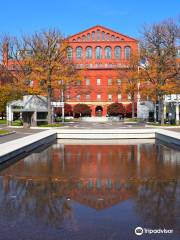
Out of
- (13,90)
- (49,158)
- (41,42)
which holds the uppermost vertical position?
(41,42)

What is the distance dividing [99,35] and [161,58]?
5437 centimetres

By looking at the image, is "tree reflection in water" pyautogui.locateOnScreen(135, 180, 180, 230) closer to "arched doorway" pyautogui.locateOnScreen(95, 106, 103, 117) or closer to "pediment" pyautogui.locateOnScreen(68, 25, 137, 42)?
"arched doorway" pyautogui.locateOnScreen(95, 106, 103, 117)

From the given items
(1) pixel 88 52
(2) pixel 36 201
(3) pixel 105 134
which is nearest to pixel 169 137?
(3) pixel 105 134

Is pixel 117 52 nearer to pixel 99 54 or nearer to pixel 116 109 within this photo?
pixel 99 54

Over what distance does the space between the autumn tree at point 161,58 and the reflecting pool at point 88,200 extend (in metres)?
28.7

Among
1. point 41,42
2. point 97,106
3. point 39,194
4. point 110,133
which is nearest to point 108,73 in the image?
point 97,106

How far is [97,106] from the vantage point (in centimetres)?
9081

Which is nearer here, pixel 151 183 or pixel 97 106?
pixel 151 183

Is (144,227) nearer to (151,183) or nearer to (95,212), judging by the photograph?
(95,212)

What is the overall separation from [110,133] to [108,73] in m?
67.2

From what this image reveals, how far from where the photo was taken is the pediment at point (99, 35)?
9181 centimetres

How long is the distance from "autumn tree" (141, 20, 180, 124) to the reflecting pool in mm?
28733

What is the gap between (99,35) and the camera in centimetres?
9256

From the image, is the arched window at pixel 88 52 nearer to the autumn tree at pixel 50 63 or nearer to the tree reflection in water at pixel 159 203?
the autumn tree at pixel 50 63
